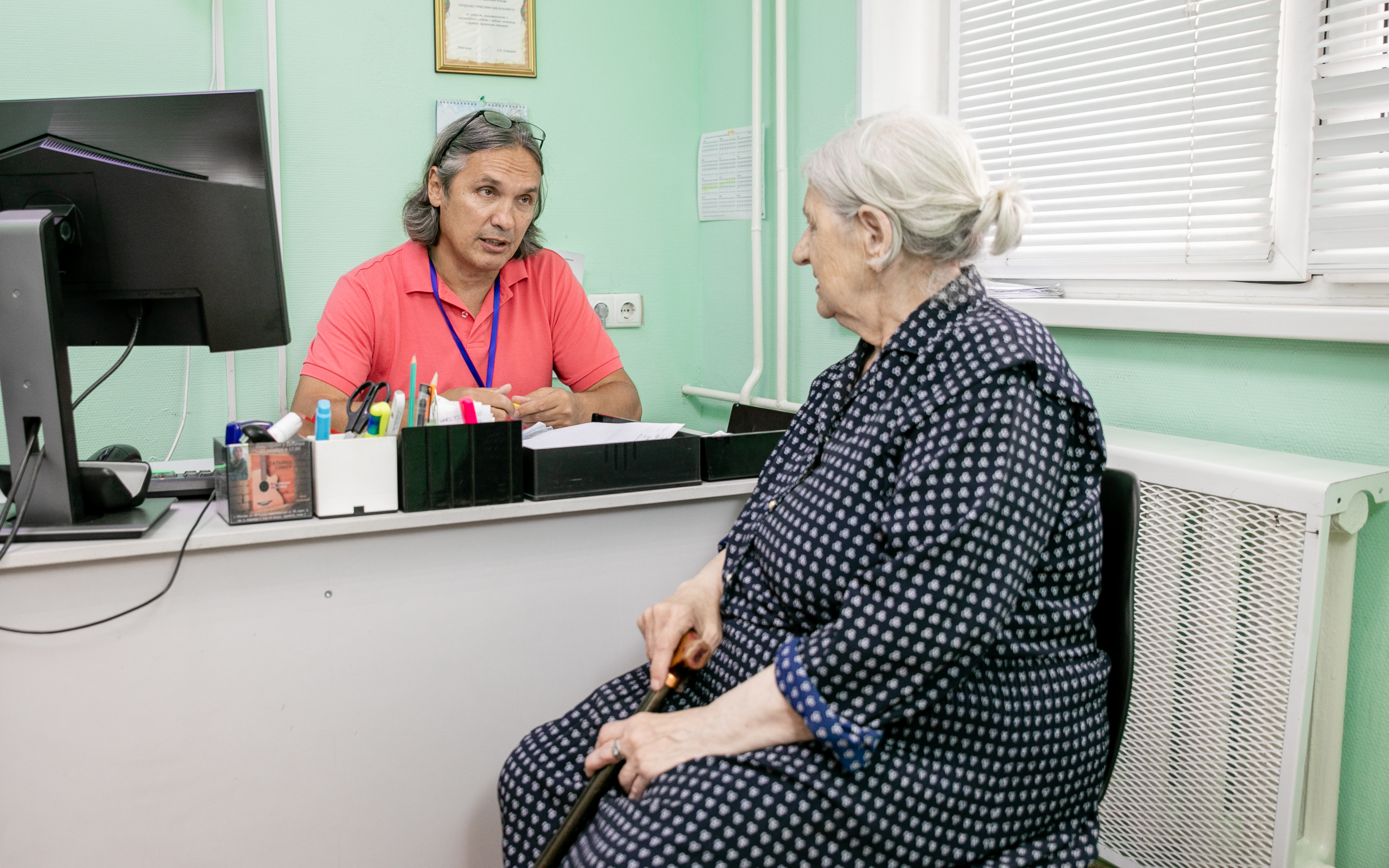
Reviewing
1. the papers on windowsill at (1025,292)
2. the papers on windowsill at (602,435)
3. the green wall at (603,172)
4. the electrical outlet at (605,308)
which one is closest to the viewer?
the papers on windowsill at (602,435)

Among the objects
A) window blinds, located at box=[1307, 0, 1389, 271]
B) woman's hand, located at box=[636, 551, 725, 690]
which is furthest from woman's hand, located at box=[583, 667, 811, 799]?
window blinds, located at box=[1307, 0, 1389, 271]

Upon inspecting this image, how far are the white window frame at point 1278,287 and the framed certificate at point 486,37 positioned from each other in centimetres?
145

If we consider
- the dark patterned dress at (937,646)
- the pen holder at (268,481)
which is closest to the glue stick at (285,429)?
the pen holder at (268,481)

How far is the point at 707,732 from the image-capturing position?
104cm

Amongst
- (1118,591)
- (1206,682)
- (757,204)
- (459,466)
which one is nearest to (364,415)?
(459,466)

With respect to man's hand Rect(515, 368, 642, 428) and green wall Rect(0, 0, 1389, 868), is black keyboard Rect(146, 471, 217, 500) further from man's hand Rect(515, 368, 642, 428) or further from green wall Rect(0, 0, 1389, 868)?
green wall Rect(0, 0, 1389, 868)

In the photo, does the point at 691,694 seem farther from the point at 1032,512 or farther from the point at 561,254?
the point at 561,254

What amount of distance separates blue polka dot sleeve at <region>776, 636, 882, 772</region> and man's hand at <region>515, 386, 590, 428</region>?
3.37ft

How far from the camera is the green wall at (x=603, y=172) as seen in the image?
1649 mm

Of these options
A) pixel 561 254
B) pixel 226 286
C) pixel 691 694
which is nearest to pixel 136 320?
pixel 226 286

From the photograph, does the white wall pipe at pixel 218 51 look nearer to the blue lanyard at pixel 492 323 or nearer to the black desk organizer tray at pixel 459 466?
the blue lanyard at pixel 492 323

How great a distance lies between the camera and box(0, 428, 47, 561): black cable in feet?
4.04

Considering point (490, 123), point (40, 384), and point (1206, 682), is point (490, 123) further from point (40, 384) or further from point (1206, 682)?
point (1206, 682)

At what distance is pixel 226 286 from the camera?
137 cm
